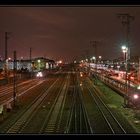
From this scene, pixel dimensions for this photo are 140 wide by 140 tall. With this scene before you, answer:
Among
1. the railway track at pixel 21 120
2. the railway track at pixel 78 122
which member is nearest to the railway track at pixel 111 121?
the railway track at pixel 78 122

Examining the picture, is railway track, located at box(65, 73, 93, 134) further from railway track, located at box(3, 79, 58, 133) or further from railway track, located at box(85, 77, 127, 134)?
railway track, located at box(3, 79, 58, 133)

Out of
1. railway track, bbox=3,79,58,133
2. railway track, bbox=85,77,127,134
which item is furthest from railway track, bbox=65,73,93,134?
railway track, bbox=3,79,58,133

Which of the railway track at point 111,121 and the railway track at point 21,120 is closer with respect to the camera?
the railway track at point 111,121

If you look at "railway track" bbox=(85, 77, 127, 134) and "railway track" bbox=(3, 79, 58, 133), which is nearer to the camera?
"railway track" bbox=(85, 77, 127, 134)

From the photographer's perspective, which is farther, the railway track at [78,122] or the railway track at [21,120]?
the railway track at [21,120]

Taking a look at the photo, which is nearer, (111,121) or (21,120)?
(111,121)

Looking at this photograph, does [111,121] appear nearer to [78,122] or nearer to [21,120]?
[78,122]

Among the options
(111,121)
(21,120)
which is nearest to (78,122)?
(111,121)

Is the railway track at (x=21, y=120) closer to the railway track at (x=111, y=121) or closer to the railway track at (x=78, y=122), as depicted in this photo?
the railway track at (x=78, y=122)

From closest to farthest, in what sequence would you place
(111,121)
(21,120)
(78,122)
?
(78,122)
(111,121)
(21,120)
